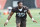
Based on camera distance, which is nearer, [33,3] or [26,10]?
[26,10]

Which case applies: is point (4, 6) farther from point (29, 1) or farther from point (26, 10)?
point (26, 10)

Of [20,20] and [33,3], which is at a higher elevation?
[33,3]

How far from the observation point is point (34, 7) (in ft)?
58.1

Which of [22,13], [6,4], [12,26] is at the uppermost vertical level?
[6,4]

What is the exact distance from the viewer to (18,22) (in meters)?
6.21

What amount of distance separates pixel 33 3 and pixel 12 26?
8.45 meters

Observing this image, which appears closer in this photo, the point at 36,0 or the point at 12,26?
the point at 12,26

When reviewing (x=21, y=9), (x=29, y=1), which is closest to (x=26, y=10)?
(x=21, y=9)

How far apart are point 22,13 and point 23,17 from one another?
148mm

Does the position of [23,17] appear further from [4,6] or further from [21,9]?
[4,6]

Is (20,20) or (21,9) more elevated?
(21,9)

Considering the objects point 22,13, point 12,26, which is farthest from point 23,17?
point 12,26

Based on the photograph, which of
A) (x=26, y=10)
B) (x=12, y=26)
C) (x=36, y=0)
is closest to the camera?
(x=26, y=10)

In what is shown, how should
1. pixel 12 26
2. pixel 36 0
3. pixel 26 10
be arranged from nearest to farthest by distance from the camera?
pixel 26 10 < pixel 12 26 < pixel 36 0
